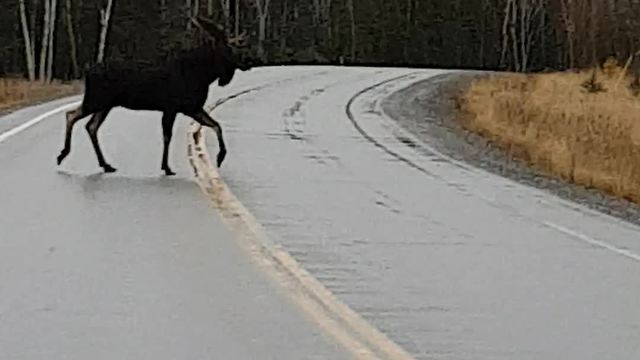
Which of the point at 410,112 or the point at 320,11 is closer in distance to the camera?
the point at 410,112

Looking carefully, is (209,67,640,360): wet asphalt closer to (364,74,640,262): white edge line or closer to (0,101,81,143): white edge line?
(364,74,640,262): white edge line

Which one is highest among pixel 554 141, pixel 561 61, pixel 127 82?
pixel 127 82

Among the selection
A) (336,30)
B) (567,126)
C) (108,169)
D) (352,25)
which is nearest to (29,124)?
(108,169)

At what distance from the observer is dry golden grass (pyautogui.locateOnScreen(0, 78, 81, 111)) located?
3003cm

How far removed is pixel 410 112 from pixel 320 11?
175ft

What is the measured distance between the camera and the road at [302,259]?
28.6 feet

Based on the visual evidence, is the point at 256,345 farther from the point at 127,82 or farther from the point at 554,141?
the point at 554,141

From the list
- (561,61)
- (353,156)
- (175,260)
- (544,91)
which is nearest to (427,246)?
(175,260)

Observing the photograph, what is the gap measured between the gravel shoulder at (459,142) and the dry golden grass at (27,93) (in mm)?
7060

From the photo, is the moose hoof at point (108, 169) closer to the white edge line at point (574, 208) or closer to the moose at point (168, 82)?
the moose at point (168, 82)

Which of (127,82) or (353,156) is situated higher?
(127,82)

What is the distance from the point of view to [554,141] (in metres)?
23.1

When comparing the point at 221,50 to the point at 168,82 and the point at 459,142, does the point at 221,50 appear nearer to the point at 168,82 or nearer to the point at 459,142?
the point at 168,82

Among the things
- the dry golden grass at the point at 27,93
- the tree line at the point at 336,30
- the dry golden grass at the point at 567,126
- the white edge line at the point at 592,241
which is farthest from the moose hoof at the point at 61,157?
the tree line at the point at 336,30
